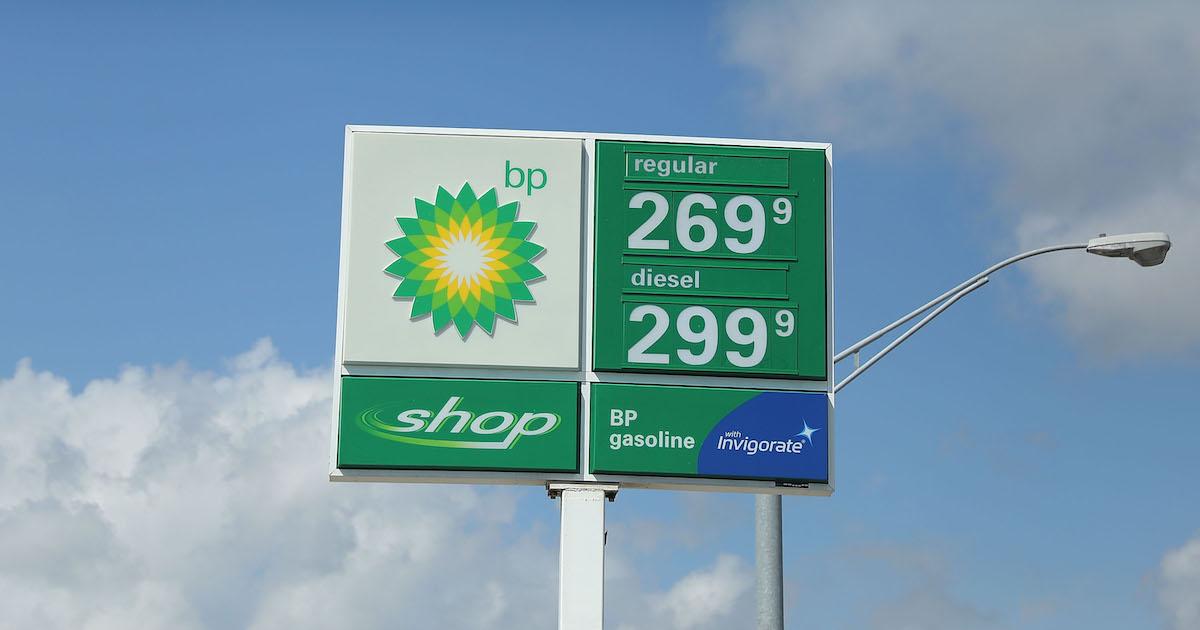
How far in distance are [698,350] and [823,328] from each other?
125 centimetres

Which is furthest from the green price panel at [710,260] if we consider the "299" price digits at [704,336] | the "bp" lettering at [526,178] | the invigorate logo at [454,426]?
the invigorate logo at [454,426]

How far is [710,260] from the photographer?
1903cm

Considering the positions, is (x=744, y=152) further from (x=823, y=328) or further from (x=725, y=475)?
(x=725, y=475)

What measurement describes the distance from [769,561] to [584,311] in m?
3.38

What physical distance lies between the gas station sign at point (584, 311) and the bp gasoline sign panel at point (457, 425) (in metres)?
0.02

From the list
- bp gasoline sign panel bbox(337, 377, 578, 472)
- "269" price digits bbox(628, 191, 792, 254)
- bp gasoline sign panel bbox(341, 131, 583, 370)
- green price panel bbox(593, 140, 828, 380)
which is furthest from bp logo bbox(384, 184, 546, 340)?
"269" price digits bbox(628, 191, 792, 254)

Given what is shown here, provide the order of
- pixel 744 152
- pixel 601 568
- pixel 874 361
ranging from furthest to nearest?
pixel 874 361
pixel 744 152
pixel 601 568

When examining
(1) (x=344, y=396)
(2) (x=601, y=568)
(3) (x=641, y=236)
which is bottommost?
(2) (x=601, y=568)

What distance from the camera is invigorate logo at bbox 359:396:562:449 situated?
18391 mm

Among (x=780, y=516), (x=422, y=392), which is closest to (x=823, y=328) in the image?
(x=780, y=516)

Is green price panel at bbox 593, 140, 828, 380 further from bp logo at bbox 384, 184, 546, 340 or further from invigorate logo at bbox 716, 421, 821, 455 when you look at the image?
bp logo at bbox 384, 184, 546, 340

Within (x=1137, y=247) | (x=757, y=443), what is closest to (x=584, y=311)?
(x=757, y=443)

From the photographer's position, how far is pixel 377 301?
18766 mm

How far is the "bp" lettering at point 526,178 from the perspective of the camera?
19.1 meters
